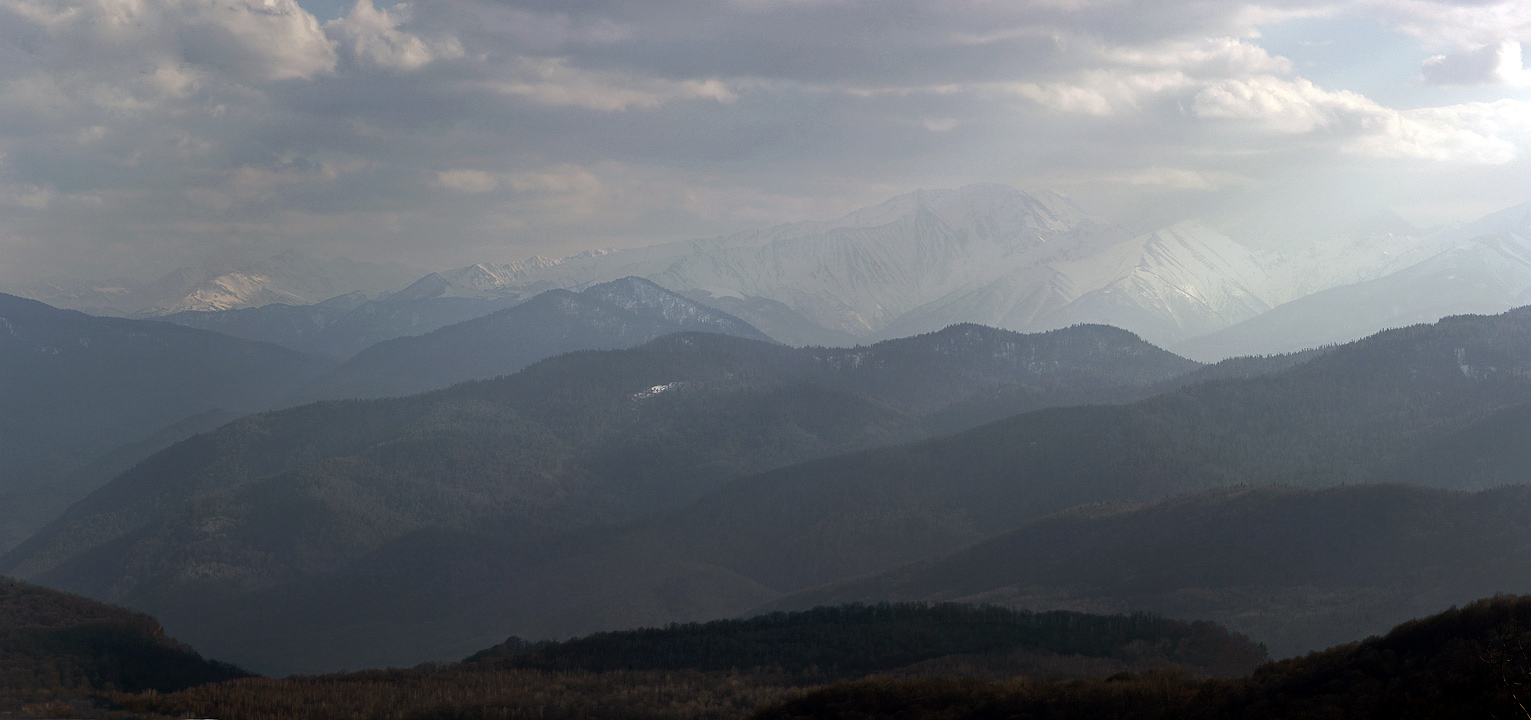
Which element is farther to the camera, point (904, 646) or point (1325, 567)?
point (1325, 567)

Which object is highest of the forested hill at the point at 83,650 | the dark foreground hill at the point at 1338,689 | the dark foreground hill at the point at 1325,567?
the forested hill at the point at 83,650

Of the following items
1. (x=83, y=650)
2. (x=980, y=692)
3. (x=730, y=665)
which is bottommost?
(x=730, y=665)

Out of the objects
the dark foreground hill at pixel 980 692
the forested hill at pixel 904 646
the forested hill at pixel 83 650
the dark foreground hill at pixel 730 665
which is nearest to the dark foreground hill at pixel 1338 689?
the dark foreground hill at pixel 980 692

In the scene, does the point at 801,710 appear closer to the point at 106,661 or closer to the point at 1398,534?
the point at 106,661

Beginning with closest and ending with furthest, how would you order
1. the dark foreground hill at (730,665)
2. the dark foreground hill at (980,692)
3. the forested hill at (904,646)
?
the dark foreground hill at (980,692)
the dark foreground hill at (730,665)
the forested hill at (904,646)

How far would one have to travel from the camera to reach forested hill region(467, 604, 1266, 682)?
10944cm

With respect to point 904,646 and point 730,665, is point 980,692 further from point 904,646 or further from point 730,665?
point 904,646

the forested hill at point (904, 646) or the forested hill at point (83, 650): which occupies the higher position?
the forested hill at point (83, 650)

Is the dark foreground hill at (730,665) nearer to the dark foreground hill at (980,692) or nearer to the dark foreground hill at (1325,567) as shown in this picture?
the dark foreground hill at (980,692)

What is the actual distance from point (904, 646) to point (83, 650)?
3446 inches

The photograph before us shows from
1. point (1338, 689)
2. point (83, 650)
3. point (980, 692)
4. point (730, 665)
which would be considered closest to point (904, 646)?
point (730, 665)

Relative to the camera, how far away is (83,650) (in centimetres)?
10969

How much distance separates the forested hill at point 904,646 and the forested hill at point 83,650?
32.8 meters

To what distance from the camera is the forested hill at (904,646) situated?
109 metres
